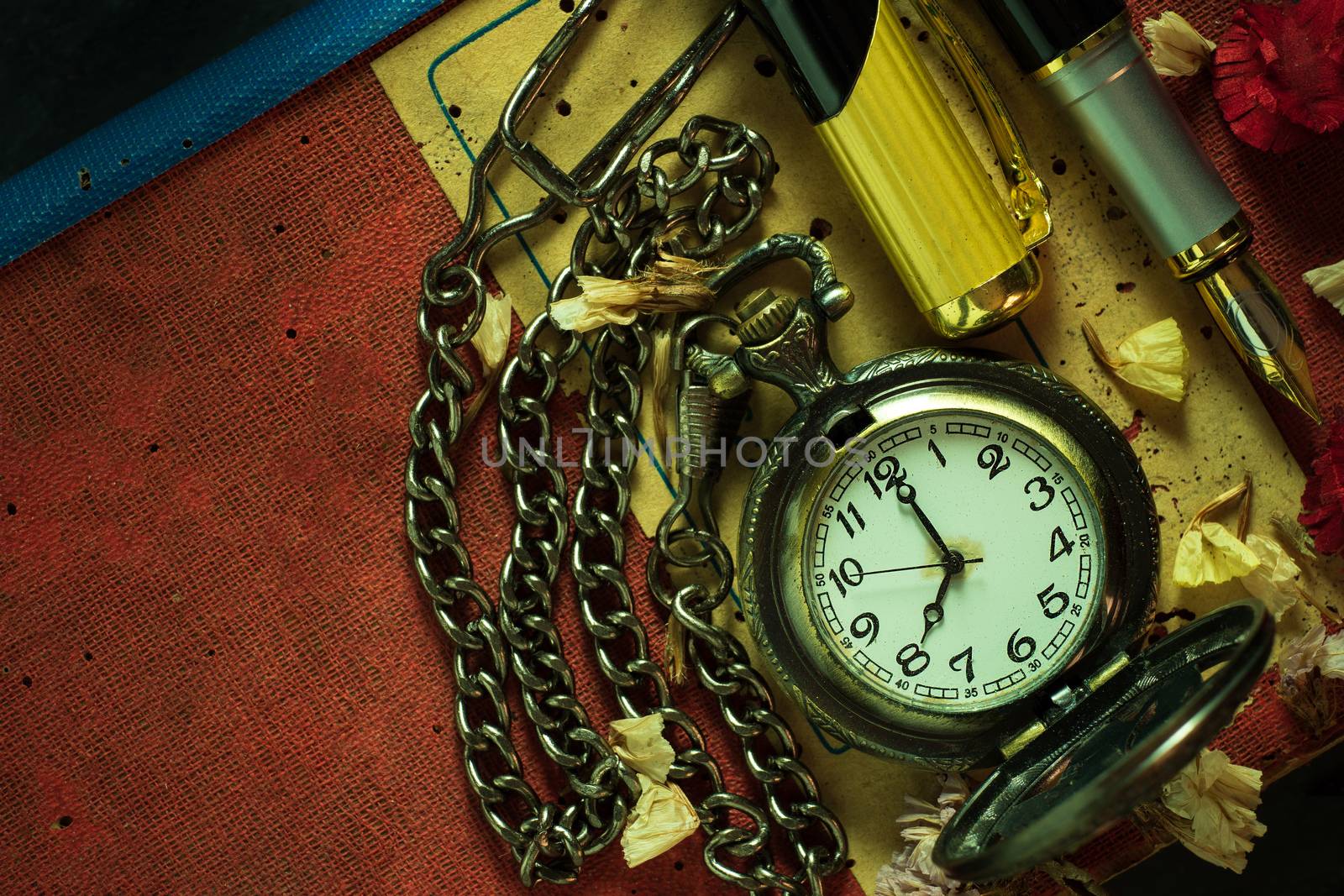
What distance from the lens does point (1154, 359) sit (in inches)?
41.1

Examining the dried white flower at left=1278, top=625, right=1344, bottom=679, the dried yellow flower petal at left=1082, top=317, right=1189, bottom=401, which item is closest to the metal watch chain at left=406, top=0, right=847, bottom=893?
the dried yellow flower petal at left=1082, top=317, right=1189, bottom=401

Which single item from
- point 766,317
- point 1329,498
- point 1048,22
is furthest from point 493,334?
point 1329,498

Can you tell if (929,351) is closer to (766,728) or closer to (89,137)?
(766,728)

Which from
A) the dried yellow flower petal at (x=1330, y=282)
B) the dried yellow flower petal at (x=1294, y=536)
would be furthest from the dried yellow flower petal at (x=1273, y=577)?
the dried yellow flower petal at (x=1330, y=282)

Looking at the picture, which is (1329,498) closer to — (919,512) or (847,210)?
(919,512)

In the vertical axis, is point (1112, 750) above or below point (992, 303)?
below

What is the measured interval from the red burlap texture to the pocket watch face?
197 mm

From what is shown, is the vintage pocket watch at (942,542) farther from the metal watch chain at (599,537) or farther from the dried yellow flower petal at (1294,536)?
the dried yellow flower petal at (1294,536)

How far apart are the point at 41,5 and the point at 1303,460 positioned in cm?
152

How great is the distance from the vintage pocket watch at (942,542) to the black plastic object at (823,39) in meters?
0.18

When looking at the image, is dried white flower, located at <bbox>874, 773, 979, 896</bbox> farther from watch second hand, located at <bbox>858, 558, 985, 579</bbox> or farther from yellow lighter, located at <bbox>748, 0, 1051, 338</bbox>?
yellow lighter, located at <bbox>748, 0, 1051, 338</bbox>

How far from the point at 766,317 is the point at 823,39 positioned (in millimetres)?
247

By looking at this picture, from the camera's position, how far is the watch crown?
975 mm

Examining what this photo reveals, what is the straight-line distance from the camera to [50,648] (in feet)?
3.65
